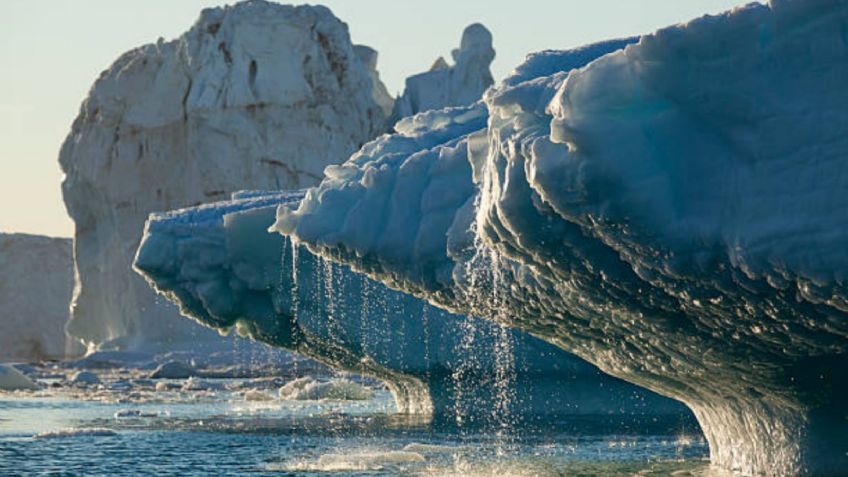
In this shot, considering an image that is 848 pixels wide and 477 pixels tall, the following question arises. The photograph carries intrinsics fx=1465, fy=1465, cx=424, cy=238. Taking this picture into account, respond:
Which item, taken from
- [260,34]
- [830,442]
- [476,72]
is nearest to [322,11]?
[260,34]

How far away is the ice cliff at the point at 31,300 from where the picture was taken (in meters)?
73.7

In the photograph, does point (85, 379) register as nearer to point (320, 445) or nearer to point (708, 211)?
point (320, 445)

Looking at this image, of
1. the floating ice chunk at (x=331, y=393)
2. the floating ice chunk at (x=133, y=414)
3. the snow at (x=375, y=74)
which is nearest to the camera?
the floating ice chunk at (x=133, y=414)

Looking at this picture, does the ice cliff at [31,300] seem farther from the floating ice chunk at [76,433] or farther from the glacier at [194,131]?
the floating ice chunk at [76,433]

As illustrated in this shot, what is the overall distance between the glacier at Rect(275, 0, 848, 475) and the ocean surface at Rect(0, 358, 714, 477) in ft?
7.39

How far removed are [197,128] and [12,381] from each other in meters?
13.7

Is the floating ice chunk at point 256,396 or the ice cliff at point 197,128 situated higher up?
the ice cliff at point 197,128

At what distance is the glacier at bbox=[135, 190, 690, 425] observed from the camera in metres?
22.8

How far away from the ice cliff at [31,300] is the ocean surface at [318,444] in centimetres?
4494

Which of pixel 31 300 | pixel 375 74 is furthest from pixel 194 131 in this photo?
pixel 31 300

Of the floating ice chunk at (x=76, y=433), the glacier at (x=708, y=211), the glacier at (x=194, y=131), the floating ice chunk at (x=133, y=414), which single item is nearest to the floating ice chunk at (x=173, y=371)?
the glacier at (x=194, y=131)

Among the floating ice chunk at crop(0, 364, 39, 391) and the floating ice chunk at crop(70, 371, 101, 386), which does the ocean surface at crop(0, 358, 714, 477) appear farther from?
the floating ice chunk at crop(70, 371, 101, 386)

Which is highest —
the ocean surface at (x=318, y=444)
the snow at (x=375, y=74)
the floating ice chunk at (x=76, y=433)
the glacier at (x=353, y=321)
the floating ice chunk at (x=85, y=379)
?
the snow at (x=375, y=74)

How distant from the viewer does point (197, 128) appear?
169 feet
